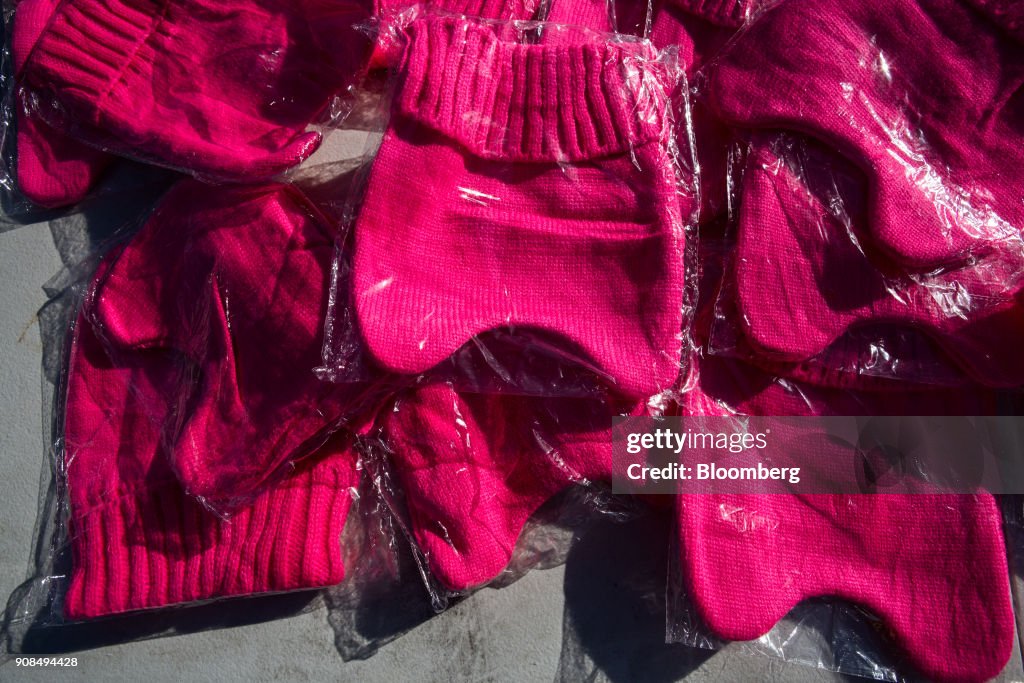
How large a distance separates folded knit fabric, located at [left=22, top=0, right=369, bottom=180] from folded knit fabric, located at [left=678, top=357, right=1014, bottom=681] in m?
0.62

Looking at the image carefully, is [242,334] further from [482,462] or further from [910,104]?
[910,104]

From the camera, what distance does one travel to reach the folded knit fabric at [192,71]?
88cm

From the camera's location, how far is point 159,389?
920mm

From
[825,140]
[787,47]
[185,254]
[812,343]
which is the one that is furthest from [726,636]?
[185,254]

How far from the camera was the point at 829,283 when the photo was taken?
0.84 metres

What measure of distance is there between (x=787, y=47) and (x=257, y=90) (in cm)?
66

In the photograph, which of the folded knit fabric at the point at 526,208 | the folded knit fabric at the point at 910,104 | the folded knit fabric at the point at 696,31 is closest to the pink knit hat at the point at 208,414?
the folded knit fabric at the point at 526,208

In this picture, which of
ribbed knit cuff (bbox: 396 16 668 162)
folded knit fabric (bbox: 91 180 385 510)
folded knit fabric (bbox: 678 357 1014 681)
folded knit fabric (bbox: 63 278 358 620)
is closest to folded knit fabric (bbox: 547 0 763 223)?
ribbed knit cuff (bbox: 396 16 668 162)

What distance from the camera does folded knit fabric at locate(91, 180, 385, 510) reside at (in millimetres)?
845

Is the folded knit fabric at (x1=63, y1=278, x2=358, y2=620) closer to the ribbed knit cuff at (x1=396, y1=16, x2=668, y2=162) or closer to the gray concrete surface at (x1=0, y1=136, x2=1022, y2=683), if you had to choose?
the gray concrete surface at (x1=0, y1=136, x2=1022, y2=683)

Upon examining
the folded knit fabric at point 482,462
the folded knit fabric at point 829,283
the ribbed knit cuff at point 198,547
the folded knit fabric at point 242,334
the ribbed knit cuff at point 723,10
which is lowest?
the ribbed knit cuff at point 198,547

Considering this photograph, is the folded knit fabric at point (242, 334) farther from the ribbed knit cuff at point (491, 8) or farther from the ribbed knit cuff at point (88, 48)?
the ribbed knit cuff at point (491, 8)

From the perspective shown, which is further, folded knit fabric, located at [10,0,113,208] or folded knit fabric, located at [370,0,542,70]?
folded knit fabric, located at [10,0,113,208]

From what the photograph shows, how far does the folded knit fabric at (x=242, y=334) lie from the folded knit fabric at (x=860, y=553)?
0.46 m
